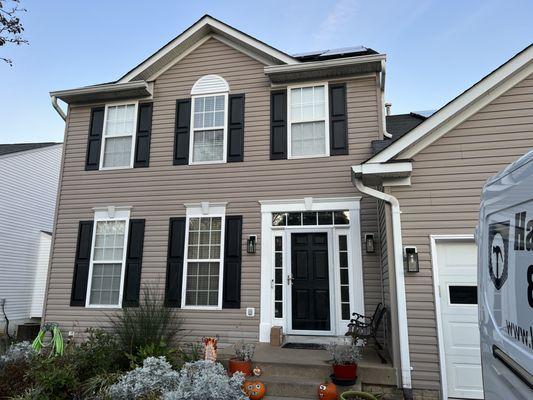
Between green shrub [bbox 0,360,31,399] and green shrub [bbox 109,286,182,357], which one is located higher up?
green shrub [bbox 109,286,182,357]

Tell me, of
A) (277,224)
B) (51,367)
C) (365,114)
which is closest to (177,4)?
(365,114)

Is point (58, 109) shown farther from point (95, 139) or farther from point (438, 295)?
point (438, 295)

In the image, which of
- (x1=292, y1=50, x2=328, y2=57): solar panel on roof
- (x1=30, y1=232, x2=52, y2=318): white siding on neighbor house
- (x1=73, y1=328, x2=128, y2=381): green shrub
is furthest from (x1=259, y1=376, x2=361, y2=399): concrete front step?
(x1=30, y1=232, x2=52, y2=318): white siding on neighbor house

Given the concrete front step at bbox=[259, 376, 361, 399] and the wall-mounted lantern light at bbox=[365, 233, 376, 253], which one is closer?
the concrete front step at bbox=[259, 376, 361, 399]

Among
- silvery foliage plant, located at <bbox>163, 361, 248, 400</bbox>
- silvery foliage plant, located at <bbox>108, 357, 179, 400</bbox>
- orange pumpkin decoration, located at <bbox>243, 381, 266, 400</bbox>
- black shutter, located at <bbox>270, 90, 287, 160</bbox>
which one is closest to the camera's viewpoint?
silvery foliage plant, located at <bbox>163, 361, 248, 400</bbox>

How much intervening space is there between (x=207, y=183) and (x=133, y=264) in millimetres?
2179

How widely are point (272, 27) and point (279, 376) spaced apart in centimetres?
894

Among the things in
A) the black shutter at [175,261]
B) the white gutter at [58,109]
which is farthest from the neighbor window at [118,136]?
the black shutter at [175,261]

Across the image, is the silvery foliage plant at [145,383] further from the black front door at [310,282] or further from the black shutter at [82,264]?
the black shutter at [82,264]

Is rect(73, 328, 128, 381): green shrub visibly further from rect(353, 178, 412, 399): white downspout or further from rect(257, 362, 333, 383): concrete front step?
rect(353, 178, 412, 399): white downspout

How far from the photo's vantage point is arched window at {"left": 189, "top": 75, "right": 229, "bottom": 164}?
26.0ft

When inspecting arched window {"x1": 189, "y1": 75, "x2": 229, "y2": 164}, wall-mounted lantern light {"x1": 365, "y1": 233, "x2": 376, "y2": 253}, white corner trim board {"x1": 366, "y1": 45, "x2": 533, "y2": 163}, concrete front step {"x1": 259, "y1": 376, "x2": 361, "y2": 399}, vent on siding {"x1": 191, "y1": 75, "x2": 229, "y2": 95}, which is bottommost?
concrete front step {"x1": 259, "y1": 376, "x2": 361, "y2": 399}

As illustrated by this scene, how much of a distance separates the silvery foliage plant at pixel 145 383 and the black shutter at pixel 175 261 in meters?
2.73

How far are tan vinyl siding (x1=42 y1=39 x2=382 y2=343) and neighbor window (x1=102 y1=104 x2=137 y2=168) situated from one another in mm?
A: 297
